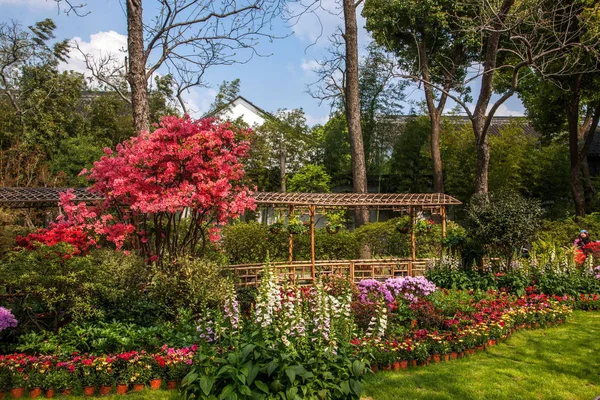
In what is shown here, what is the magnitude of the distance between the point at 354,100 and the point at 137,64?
6.59m

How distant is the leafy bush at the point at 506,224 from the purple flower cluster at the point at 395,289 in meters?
2.84

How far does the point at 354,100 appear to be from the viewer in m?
14.1

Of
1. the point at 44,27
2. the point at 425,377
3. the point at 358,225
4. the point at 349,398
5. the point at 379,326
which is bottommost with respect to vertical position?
the point at 425,377

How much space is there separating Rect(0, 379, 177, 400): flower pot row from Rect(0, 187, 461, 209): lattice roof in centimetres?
478

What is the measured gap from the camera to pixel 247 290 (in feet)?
26.9

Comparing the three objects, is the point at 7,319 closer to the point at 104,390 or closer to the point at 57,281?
the point at 57,281

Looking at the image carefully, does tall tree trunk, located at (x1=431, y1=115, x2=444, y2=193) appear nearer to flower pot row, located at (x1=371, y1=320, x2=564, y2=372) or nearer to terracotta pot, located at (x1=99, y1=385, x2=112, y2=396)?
flower pot row, located at (x1=371, y1=320, x2=564, y2=372)

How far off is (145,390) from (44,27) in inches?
834

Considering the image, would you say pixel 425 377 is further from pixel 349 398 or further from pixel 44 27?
pixel 44 27

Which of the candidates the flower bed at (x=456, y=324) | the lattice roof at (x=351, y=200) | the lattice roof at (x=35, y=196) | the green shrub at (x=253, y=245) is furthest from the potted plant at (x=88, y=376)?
the green shrub at (x=253, y=245)

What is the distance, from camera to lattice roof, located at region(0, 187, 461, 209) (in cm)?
960

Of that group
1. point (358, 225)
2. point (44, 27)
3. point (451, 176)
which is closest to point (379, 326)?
point (358, 225)

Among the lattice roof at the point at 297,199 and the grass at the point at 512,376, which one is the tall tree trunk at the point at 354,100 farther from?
the grass at the point at 512,376

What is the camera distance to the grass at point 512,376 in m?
4.99
